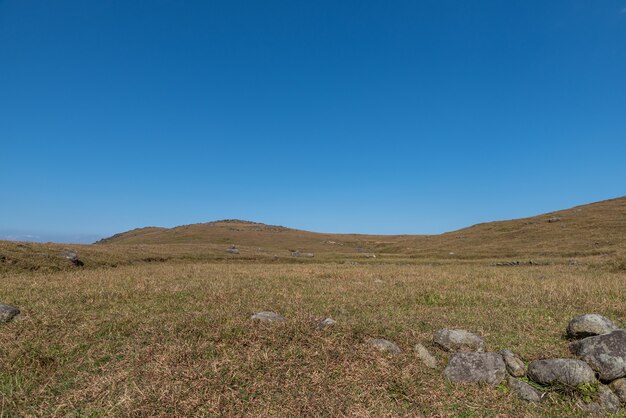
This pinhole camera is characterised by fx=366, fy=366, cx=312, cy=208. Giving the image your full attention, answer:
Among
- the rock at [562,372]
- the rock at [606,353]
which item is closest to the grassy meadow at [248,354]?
the rock at [562,372]

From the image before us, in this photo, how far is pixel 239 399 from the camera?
24.9ft

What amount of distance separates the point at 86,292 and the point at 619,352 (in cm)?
1841

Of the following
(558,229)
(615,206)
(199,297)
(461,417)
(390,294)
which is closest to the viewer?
(461,417)

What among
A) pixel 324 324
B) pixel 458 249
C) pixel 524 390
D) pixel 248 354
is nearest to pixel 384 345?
pixel 324 324

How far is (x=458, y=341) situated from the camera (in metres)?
9.84

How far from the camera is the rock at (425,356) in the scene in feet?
30.4

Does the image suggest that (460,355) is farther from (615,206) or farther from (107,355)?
(615,206)

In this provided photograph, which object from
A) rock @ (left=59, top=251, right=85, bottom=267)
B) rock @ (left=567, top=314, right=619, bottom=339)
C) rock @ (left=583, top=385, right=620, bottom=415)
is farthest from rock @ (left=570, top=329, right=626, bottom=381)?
→ rock @ (left=59, top=251, right=85, bottom=267)

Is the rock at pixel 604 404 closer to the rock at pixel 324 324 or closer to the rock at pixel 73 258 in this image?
the rock at pixel 324 324

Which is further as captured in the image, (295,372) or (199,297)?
(199,297)

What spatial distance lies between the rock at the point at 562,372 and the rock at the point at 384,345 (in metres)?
3.15

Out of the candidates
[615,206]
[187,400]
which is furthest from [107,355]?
[615,206]

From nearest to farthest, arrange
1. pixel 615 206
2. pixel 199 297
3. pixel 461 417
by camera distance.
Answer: pixel 461 417, pixel 199 297, pixel 615 206

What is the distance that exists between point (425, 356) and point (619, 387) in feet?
13.4
